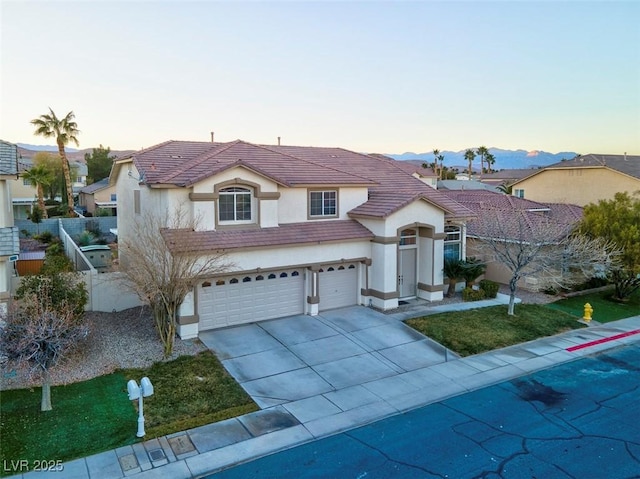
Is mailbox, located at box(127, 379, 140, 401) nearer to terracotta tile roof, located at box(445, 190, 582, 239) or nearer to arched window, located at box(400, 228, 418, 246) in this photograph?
arched window, located at box(400, 228, 418, 246)

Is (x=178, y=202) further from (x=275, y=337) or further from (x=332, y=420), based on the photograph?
(x=332, y=420)

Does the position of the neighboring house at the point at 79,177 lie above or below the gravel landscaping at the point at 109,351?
above

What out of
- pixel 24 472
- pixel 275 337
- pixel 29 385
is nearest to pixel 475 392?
pixel 275 337

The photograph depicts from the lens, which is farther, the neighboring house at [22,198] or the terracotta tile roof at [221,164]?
the neighboring house at [22,198]

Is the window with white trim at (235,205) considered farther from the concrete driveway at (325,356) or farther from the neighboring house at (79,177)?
the neighboring house at (79,177)

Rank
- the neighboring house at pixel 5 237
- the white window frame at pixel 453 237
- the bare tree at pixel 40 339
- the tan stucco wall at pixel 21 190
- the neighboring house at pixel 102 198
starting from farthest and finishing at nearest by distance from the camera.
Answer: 1. the tan stucco wall at pixel 21 190
2. the neighboring house at pixel 102 198
3. the white window frame at pixel 453 237
4. the neighboring house at pixel 5 237
5. the bare tree at pixel 40 339

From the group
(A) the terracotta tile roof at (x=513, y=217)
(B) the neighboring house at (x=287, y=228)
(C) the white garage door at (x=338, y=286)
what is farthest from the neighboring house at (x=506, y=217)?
(C) the white garage door at (x=338, y=286)

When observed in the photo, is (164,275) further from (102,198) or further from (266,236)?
(102,198)

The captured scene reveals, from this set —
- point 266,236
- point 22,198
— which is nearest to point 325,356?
point 266,236
